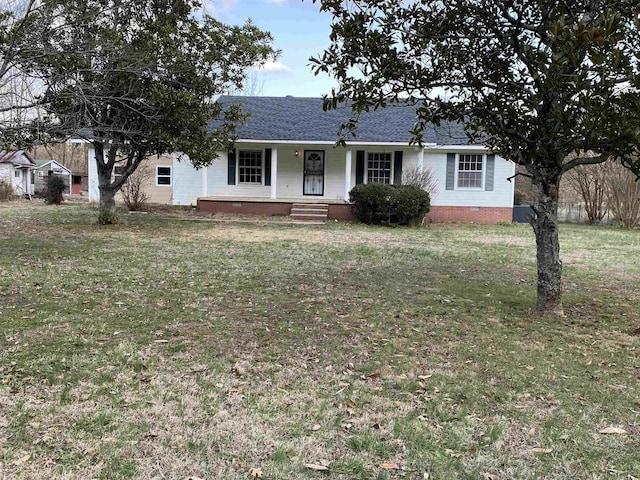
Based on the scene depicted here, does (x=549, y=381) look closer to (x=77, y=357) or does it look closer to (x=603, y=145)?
(x=603, y=145)

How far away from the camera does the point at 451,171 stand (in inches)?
710

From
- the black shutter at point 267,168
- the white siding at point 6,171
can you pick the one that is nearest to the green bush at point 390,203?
the black shutter at point 267,168

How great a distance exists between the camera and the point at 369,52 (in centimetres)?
524

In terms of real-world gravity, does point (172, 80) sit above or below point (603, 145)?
above

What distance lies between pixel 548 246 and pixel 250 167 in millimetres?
14508

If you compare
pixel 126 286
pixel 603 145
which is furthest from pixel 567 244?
pixel 126 286

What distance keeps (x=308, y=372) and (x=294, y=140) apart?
14.4 meters

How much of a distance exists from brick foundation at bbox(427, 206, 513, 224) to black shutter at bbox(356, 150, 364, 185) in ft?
9.39

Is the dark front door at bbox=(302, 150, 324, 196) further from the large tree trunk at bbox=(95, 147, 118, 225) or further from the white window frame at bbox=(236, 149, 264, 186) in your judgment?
the large tree trunk at bbox=(95, 147, 118, 225)

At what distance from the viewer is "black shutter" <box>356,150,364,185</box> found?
18.3m

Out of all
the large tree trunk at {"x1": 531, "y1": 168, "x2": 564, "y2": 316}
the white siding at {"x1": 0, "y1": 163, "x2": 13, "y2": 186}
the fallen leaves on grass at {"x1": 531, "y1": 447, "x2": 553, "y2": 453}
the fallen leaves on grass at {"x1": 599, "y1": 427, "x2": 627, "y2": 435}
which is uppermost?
the white siding at {"x1": 0, "y1": 163, "x2": 13, "y2": 186}

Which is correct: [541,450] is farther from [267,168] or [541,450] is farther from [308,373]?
[267,168]

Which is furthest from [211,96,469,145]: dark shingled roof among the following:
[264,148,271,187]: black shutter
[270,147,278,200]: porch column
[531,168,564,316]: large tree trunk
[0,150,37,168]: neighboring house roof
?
[0,150,37,168]: neighboring house roof

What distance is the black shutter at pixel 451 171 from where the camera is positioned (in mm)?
18016
